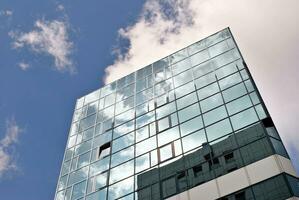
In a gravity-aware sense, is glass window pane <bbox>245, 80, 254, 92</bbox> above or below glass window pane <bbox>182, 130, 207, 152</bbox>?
above

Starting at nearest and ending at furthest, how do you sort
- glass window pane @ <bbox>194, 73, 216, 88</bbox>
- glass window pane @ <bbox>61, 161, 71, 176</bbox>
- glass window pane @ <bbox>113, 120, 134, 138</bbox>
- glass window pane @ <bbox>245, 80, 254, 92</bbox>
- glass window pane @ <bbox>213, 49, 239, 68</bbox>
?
glass window pane @ <bbox>245, 80, 254, 92</bbox> → glass window pane @ <bbox>194, 73, 216, 88</bbox> → glass window pane @ <bbox>213, 49, 239, 68</bbox> → glass window pane @ <bbox>113, 120, 134, 138</bbox> → glass window pane @ <bbox>61, 161, 71, 176</bbox>

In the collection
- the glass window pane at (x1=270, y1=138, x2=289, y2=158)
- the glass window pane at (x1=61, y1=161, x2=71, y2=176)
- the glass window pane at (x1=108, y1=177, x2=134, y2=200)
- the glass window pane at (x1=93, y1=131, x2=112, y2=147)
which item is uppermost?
the glass window pane at (x1=93, y1=131, x2=112, y2=147)

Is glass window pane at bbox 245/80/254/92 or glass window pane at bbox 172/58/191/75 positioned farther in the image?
glass window pane at bbox 172/58/191/75

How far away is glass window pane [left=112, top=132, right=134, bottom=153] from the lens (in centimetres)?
3787

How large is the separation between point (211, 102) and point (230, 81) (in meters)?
2.59

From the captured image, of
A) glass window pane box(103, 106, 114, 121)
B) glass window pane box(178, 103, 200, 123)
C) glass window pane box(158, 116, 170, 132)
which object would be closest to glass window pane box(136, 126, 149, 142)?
glass window pane box(158, 116, 170, 132)

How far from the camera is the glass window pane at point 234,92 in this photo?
1324 inches

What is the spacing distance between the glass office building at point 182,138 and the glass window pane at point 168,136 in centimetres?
10

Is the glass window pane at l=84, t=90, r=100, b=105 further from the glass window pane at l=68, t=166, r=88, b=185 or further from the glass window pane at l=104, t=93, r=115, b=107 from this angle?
the glass window pane at l=68, t=166, r=88, b=185

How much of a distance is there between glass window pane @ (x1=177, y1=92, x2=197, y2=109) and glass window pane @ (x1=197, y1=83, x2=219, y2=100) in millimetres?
517

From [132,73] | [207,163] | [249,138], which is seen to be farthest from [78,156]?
[249,138]

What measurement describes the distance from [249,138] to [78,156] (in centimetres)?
1836

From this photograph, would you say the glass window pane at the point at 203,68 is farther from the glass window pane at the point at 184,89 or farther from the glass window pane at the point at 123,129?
the glass window pane at the point at 123,129

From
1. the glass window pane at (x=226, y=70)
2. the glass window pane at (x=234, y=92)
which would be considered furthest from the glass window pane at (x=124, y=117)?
the glass window pane at (x=234, y=92)
